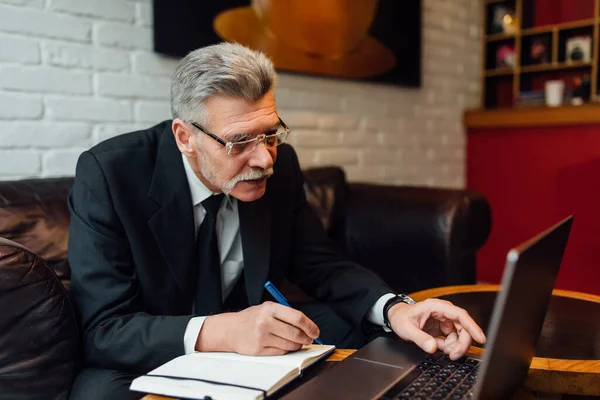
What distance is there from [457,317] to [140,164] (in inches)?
28.3

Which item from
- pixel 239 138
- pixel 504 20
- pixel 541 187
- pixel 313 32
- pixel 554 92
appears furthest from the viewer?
pixel 504 20

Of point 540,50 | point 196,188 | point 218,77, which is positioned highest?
point 540,50

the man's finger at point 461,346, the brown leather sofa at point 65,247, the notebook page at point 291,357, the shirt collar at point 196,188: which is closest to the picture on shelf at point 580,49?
the brown leather sofa at point 65,247

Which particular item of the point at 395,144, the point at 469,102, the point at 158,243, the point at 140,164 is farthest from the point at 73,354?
the point at 469,102

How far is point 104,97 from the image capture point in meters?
1.82

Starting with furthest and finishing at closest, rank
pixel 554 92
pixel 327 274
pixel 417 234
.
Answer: pixel 554 92 → pixel 417 234 → pixel 327 274

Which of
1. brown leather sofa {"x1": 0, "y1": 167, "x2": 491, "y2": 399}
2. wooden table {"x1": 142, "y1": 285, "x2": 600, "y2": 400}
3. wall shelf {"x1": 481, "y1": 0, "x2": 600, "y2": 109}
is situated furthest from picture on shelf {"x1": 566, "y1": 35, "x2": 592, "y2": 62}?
wooden table {"x1": 142, "y1": 285, "x2": 600, "y2": 400}

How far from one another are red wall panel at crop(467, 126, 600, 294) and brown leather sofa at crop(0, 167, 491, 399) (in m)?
1.10

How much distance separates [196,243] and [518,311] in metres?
0.78

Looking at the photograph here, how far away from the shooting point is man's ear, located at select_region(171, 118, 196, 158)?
4.07ft

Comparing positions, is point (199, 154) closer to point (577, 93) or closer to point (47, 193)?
point (47, 193)

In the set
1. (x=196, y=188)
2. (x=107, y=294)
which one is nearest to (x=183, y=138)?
(x=196, y=188)

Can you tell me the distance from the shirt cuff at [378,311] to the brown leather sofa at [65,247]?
Result: 572mm

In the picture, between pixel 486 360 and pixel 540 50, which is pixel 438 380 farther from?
pixel 540 50
